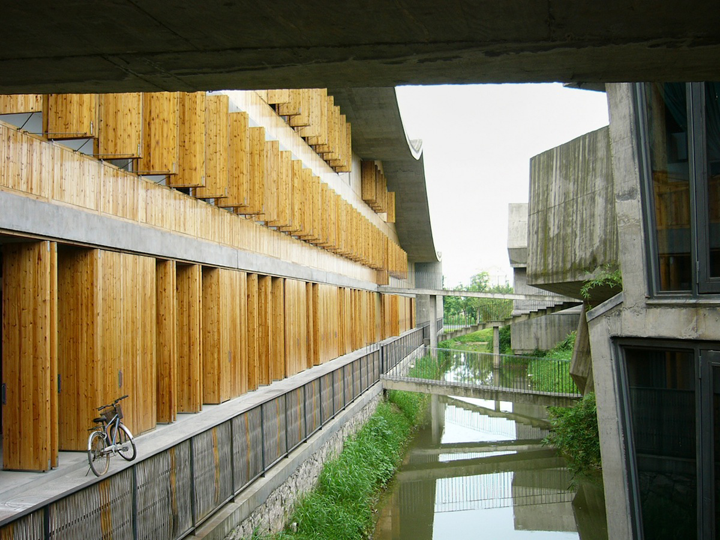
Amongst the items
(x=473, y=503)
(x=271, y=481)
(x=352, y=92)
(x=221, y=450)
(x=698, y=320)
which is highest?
(x=352, y=92)

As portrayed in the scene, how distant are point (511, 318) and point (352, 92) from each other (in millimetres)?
14952

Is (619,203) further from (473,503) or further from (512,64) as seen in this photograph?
(473,503)

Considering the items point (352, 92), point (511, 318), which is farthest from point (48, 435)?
point (511, 318)

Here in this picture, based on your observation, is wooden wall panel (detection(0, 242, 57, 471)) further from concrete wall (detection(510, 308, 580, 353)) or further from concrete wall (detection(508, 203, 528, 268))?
concrete wall (detection(508, 203, 528, 268))

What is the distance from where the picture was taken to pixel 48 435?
8531 millimetres

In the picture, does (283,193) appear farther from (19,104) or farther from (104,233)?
(19,104)

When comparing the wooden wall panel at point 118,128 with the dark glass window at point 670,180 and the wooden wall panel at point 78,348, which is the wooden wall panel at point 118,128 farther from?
the dark glass window at point 670,180

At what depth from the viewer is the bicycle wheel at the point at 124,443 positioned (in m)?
9.02

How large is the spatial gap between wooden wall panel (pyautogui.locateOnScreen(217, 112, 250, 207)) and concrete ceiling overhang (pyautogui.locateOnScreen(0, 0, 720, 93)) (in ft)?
35.7

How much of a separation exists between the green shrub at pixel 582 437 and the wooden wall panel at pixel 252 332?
7052 mm

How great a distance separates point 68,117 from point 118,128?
1.11m

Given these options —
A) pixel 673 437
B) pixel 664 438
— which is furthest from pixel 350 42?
pixel 664 438

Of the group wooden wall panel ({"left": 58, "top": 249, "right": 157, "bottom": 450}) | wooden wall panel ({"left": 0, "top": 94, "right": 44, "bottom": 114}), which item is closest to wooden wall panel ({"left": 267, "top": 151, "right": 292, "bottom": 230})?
wooden wall panel ({"left": 58, "top": 249, "right": 157, "bottom": 450})

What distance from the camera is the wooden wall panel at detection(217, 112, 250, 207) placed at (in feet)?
47.1
